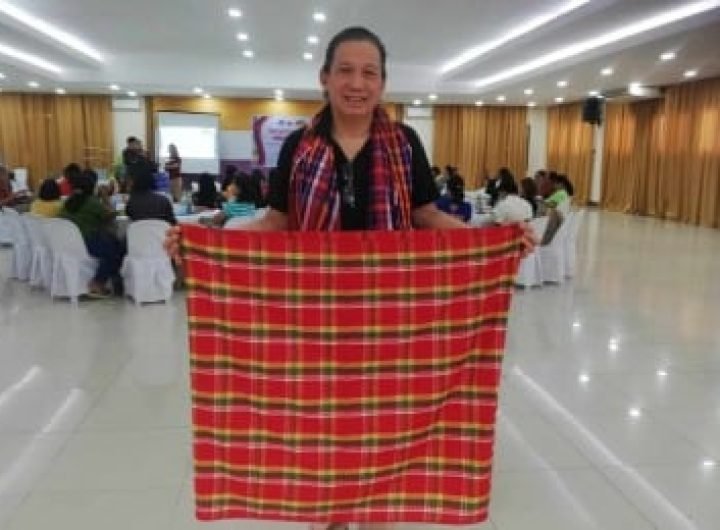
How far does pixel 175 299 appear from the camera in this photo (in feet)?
19.6

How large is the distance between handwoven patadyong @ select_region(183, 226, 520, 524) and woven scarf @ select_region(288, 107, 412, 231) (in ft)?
0.63

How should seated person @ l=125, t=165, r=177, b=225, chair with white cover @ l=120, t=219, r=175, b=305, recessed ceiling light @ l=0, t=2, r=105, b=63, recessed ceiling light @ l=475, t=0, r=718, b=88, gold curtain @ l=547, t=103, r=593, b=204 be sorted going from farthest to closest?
gold curtain @ l=547, t=103, r=593, b=204
recessed ceiling light @ l=0, t=2, r=105, b=63
recessed ceiling light @ l=475, t=0, r=718, b=88
seated person @ l=125, t=165, r=177, b=225
chair with white cover @ l=120, t=219, r=175, b=305

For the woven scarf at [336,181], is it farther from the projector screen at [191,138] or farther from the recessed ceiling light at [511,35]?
the projector screen at [191,138]

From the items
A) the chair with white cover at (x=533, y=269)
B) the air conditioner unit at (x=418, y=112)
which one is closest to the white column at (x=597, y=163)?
the air conditioner unit at (x=418, y=112)

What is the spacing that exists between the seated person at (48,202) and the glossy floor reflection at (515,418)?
2.90 ft

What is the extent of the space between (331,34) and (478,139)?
8900 mm

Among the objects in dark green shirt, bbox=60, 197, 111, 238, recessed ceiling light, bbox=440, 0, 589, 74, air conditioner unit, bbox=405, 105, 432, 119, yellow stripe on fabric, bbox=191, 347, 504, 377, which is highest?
recessed ceiling light, bbox=440, 0, 589, 74

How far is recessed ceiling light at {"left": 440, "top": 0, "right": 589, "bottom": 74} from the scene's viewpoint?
8.53 metres

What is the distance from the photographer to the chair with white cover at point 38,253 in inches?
240

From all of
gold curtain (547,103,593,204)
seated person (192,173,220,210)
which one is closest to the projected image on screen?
seated person (192,173,220,210)

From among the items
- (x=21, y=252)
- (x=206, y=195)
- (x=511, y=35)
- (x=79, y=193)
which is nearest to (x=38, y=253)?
(x=21, y=252)

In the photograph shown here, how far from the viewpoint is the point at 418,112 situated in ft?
61.2

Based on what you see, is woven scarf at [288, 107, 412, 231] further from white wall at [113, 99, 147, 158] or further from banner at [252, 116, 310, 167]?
white wall at [113, 99, 147, 158]

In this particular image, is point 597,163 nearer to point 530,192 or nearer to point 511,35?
point 511,35
